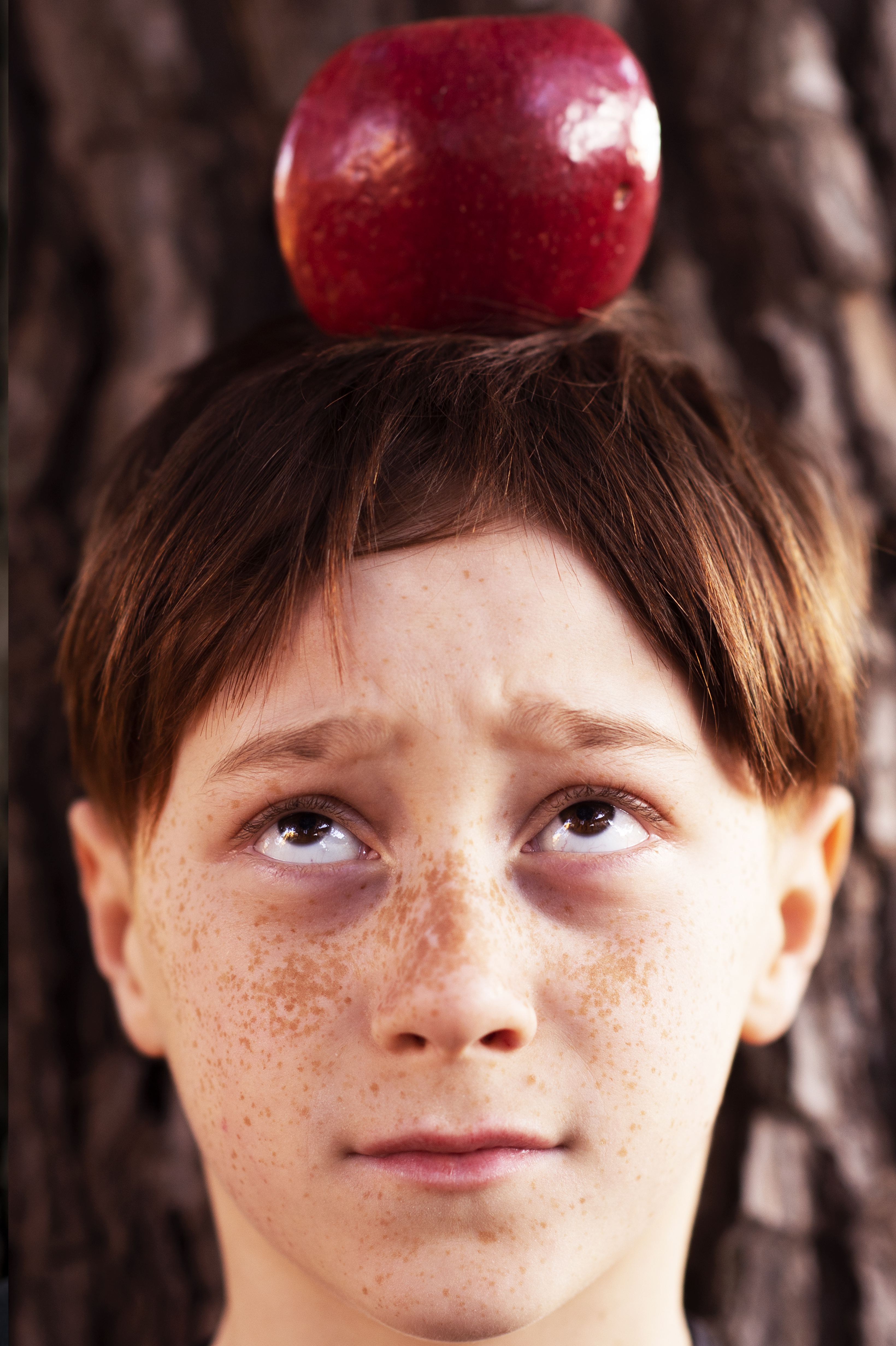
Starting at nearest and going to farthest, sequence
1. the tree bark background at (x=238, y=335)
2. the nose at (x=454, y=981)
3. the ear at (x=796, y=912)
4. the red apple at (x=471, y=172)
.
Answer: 1. the nose at (x=454, y=981)
2. the red apple at (x=471, y=172)
3. the ear at (x=796, y=912)
4. the tree bark background at (x=238, y=335)

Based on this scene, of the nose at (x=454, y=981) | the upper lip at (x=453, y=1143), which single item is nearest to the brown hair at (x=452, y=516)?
the nose at (x=454, y=981)

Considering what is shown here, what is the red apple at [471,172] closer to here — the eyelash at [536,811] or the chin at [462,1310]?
the eyelash at [536,811]

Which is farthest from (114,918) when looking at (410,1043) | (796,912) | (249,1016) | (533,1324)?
(796,912)

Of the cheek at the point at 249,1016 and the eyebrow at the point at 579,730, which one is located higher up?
the eyebrow at the point at 579,730

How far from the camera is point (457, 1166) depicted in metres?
0.80

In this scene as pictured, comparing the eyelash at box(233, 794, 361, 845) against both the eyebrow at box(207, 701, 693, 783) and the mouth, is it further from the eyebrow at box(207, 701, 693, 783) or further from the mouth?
the mouth

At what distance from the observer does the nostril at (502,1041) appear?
795mm

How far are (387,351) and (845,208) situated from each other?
63 centimetres

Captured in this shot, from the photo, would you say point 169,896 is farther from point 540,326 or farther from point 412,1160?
point 540,326

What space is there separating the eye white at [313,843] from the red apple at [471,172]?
1.35ft

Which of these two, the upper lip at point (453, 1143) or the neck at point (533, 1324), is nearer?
the upper lip at point (453, 1143)

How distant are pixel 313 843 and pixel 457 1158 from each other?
25 centimetres

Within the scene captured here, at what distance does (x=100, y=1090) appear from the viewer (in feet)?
4.23

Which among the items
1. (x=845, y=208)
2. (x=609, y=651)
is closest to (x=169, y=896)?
(x=609, y=651)
